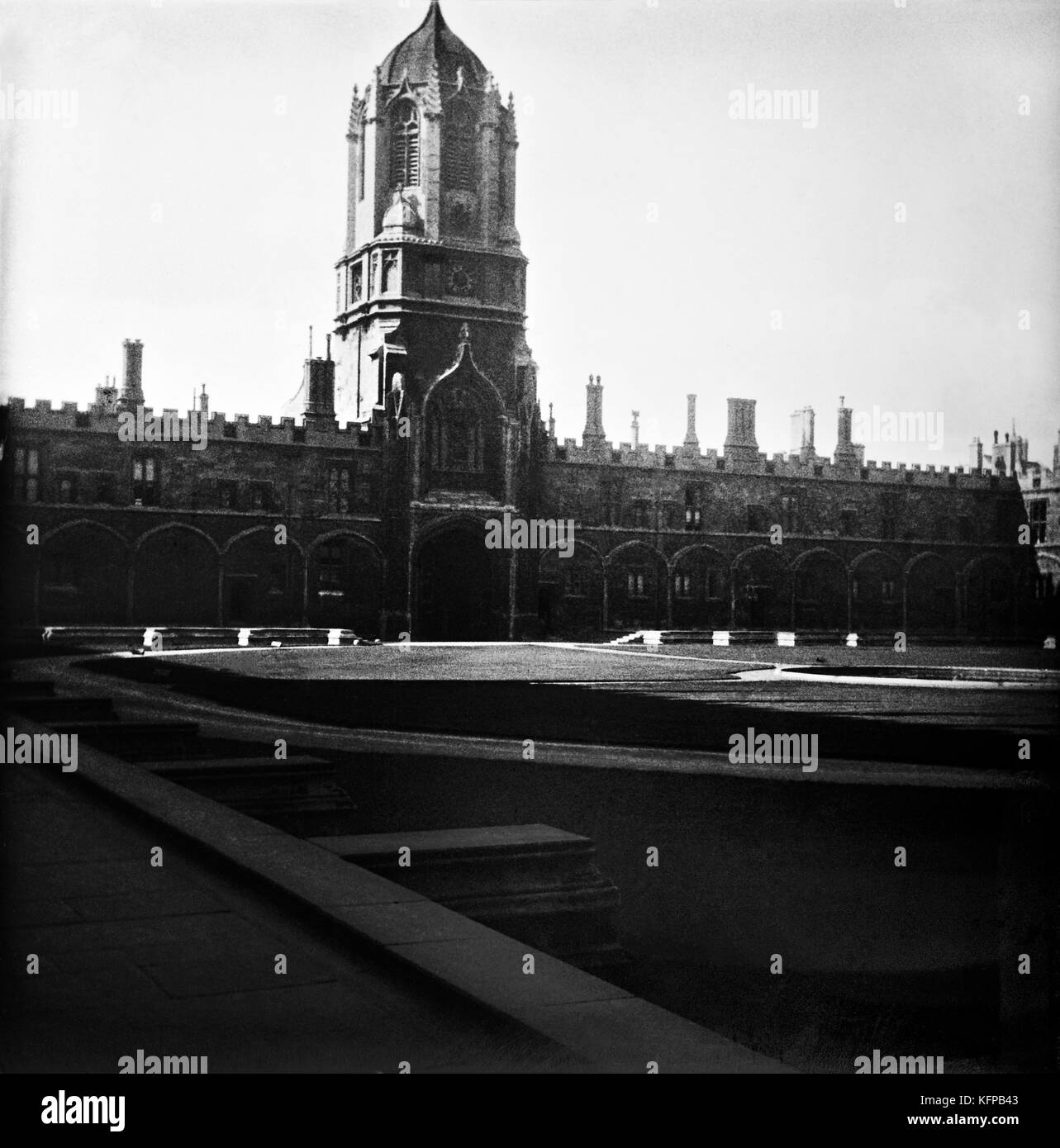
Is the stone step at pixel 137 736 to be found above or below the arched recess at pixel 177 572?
below

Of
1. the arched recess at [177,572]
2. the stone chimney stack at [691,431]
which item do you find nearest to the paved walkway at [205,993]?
the arched recess at [177,572]

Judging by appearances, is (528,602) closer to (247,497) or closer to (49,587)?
(247,497)

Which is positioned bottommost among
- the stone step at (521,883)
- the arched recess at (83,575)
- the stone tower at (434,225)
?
the stone step at (521,883)

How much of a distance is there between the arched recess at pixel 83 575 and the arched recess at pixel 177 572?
0.82m

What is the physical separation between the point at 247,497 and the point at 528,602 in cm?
996

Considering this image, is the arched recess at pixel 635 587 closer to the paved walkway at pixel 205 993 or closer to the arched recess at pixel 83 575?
the arched recess at pixel 83 575

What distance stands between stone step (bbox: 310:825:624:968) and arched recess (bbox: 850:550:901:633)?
1433 inches

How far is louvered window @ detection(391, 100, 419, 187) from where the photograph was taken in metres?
43.9

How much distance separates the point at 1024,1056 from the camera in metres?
4.98

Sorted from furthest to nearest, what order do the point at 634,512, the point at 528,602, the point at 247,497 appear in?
the point at 634,512 → the point at 528,602 → the point at 247,497

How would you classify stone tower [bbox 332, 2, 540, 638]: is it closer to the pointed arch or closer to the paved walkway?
the pointed arch

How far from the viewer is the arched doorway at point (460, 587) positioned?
4206cm

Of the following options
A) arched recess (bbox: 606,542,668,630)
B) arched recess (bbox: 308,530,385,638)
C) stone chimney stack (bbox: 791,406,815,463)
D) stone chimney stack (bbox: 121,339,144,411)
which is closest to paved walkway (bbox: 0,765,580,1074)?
arched recess (bbox: 308,530,385,638)

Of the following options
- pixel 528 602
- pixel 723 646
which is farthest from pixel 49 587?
pixel 723 646
